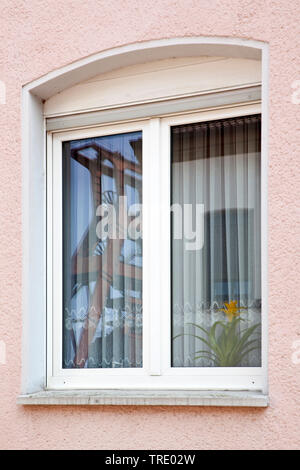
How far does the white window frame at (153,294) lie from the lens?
4.88 metres

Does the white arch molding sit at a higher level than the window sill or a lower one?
higher

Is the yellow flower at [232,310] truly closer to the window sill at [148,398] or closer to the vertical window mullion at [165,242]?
the vertical window mullion at [165,242]

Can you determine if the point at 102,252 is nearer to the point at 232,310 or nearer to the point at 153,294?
the point at 153,294

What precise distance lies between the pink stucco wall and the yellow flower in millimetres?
497

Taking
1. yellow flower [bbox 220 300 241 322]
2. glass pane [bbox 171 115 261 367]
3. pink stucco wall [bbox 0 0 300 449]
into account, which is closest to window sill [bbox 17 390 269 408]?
pink stucco wall [bbox 0 0 300 449]

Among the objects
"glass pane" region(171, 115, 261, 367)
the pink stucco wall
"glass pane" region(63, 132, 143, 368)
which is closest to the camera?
the pink stucco wall

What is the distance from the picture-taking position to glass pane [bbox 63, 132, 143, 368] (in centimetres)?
522

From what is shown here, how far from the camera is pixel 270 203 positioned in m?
4.45

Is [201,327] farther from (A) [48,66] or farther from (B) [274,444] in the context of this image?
(A) [48,66]

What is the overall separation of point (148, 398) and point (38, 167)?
1866 mm

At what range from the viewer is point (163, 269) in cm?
508

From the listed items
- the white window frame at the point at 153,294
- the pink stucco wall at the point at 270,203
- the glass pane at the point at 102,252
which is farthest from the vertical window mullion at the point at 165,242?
the pink stucco wall at the point at 270,203

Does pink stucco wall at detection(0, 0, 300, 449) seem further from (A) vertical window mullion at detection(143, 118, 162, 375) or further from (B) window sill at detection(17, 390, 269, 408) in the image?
(A) vertical window mullion at detection(143, 118, 162, 375)
